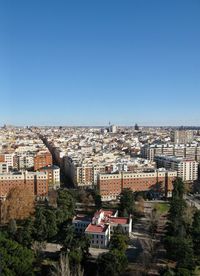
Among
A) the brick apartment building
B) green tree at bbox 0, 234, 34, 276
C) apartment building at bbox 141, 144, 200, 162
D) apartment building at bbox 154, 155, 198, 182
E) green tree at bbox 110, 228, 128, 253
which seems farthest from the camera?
apartment building at bbox 141, 144, 200, 162

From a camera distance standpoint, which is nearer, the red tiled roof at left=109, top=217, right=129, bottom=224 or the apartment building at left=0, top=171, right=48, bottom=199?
the red tiled roof at left=109, top=217, right=129, bottom=224

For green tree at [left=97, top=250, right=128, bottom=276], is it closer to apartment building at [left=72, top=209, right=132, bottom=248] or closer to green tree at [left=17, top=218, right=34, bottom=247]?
apartment building at [left=72, top=209, right=132, bottom=248]

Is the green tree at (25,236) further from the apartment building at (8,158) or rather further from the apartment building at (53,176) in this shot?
the apartment building at (8,158)

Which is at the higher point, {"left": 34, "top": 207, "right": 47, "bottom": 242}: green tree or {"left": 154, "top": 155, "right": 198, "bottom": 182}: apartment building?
{"left": 154, "top": 155, "right": 198, "bottom": 182}: apartment building

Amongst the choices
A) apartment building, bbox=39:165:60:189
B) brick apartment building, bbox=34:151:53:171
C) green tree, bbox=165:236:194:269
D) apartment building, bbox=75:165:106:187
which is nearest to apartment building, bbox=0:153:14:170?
brick apartment building, bbox=34:151:53:171

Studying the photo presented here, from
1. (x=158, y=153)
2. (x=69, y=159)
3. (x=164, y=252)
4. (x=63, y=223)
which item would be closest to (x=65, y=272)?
(x=164, y=252)

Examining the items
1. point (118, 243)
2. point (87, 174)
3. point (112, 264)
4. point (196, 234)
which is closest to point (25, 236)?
point (118, 243)

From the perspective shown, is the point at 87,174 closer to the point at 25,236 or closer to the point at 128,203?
the point at 128,203
